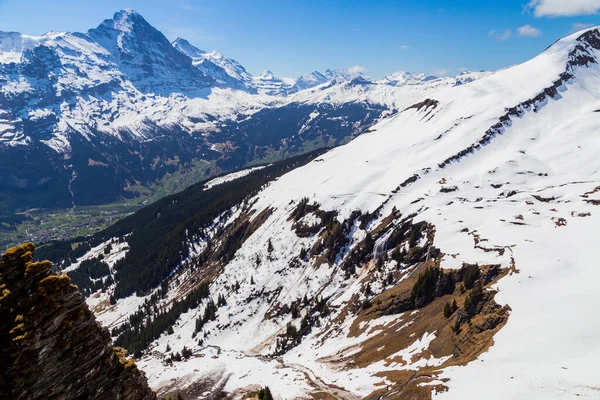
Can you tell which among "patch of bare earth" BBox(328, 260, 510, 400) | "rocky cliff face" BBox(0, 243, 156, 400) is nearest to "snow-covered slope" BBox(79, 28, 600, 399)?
"patch of bare earth" BBox(328, 260, 510, 400)

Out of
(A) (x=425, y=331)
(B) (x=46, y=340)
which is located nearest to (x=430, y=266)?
(A) (x=425, y=331)

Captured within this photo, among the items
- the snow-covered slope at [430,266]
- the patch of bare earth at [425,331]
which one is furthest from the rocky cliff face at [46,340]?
the snow-covered slope at [430,266]

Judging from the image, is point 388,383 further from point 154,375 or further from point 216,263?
point 216,263

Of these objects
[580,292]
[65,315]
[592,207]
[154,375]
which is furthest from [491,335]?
[154,375]

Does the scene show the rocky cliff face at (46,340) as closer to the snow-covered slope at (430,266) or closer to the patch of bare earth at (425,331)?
the patch of bare earth at (425,331)

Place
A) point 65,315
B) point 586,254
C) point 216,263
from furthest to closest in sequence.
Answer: point 216,263
point 586,254
point 65,315

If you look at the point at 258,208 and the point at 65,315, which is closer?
the point at 65,315
